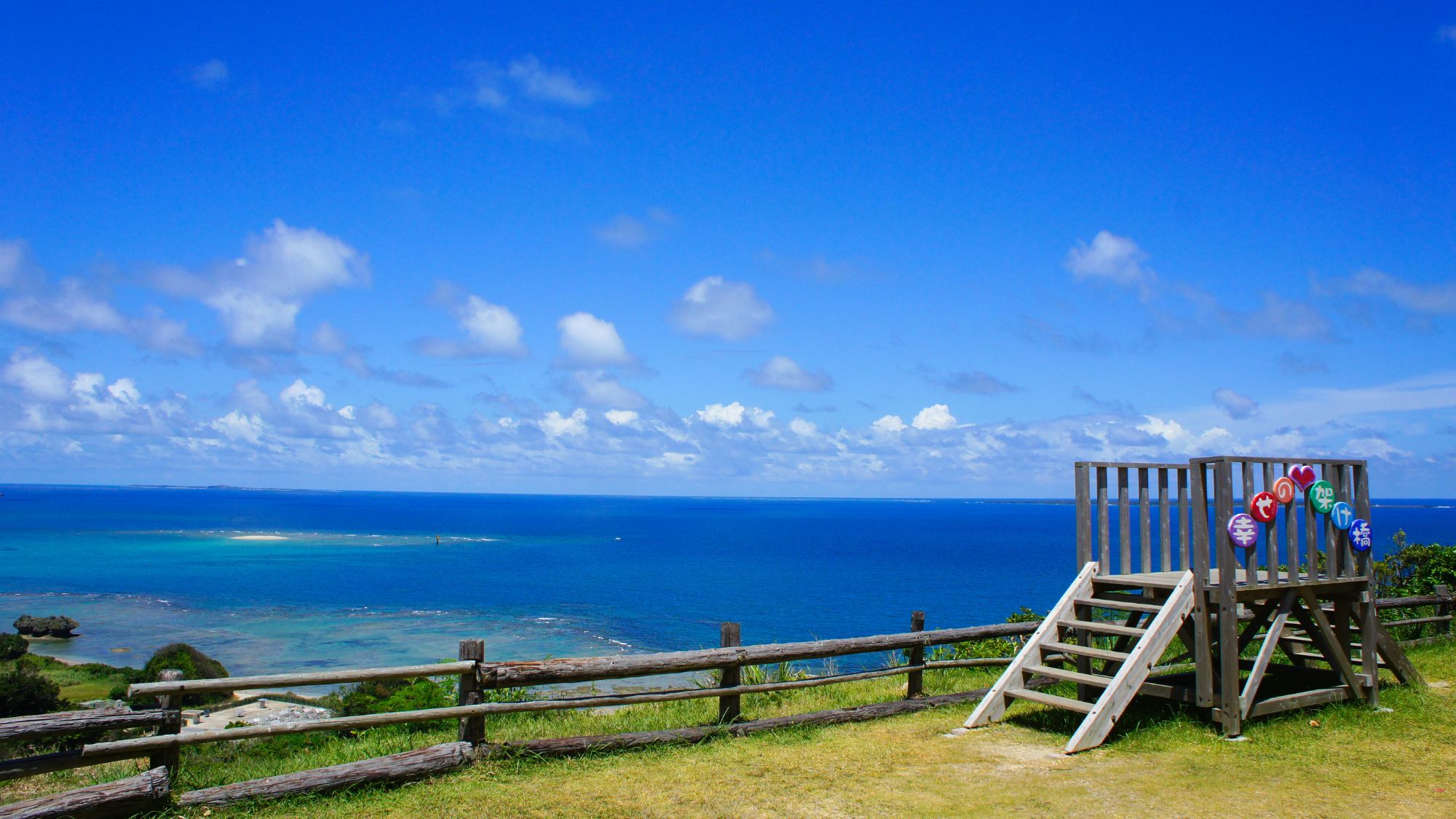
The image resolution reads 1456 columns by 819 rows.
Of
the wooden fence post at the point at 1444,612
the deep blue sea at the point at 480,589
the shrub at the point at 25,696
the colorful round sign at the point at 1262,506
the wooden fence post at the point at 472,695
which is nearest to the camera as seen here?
the wooden fence post at the point at 472,695

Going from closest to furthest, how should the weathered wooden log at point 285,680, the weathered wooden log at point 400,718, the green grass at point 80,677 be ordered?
the weathered wooden log at point 400,718, the weathered wooden log at point 285,680, the green grass at point 80,677

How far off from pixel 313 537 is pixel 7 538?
3406 centimetres

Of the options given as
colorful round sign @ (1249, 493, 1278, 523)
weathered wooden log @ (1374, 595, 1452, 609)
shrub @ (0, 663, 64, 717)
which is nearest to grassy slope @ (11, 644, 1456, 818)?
colorful round sign @ (1249, 493, 1278, 523)

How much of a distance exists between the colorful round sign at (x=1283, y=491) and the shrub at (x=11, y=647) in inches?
1587

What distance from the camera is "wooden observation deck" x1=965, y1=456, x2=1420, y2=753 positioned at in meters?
8.63

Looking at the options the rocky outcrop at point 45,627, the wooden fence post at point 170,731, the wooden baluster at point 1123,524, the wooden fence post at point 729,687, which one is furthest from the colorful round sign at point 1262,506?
the rocky outcrop at point 45,627

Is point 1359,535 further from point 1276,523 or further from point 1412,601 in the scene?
point 1412,601

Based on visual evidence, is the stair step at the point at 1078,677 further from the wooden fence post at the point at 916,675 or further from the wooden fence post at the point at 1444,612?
the wooden fence post at the point at 1444,612

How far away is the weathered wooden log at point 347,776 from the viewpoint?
21.8 ft

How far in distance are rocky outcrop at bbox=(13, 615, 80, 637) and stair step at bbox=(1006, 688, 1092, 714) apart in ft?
158

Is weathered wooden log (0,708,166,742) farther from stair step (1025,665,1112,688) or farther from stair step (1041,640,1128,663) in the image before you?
stair step (1041,640,1128,663)

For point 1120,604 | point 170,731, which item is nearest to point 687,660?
point 170,731

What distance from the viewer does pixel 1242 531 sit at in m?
8.79

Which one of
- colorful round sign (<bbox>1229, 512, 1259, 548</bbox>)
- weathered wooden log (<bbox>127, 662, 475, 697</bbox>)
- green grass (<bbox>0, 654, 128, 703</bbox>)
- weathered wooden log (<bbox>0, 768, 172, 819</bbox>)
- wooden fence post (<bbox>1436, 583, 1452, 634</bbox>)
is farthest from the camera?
green grass (<bbox>0, 654, 128, 703</bbox>)
